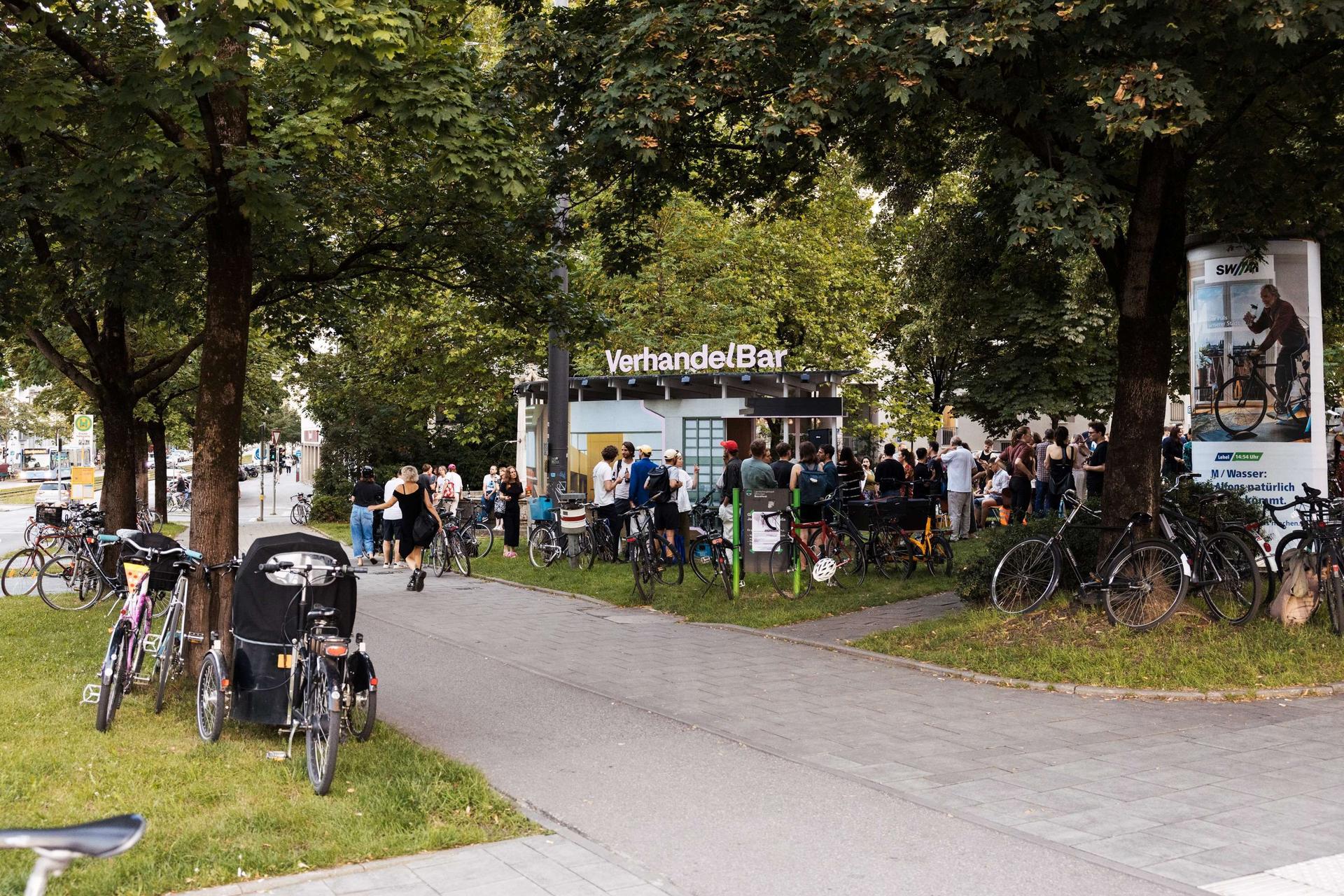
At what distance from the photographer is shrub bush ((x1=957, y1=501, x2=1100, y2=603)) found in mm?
10945

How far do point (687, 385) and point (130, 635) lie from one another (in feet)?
48.5

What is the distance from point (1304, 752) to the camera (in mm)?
6668

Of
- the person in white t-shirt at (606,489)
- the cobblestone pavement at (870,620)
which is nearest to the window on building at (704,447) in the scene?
the person in white t-shirt at (606,489)

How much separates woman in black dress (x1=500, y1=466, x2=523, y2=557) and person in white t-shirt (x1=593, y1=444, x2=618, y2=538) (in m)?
2.50

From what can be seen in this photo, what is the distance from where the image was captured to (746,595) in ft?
45.0

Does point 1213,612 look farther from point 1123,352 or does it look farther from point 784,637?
point 784,637

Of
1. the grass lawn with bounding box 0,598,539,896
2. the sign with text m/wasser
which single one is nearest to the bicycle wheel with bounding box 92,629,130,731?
the grass lawn with bounding box 0,598,539,896

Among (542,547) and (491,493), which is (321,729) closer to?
(542,547)

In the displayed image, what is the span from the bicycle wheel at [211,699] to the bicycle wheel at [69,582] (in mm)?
8904

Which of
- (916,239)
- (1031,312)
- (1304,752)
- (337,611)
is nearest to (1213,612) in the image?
(1304,752)

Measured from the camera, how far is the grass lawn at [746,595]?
41.3 ft

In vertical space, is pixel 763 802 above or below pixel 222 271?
below

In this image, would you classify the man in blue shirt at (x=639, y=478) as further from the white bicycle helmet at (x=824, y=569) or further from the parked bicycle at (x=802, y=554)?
the white bicycle helmet at (x=824, y=569)

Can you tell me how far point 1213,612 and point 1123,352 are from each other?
237 cm
